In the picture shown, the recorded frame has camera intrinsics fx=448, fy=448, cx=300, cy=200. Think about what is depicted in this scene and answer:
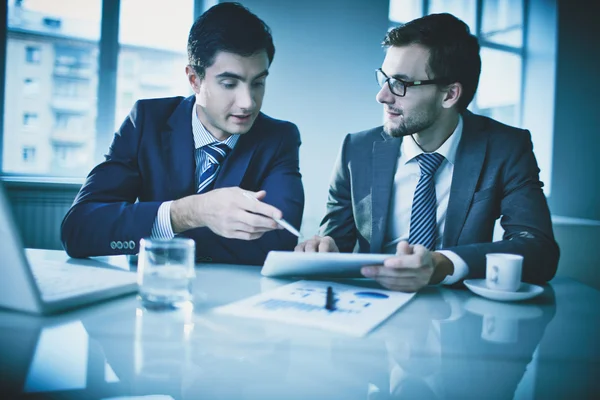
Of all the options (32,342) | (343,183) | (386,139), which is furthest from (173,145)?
(32,342)

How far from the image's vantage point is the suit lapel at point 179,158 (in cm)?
162

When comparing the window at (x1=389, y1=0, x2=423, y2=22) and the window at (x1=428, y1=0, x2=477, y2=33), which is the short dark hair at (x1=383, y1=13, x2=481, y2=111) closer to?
the window at (x1=389, y1=0, x2=423, y2=22)

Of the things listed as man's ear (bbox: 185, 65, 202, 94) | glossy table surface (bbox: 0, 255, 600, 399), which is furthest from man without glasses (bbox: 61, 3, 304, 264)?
glossy table surface (bbox: 0, 255, 600, 399)

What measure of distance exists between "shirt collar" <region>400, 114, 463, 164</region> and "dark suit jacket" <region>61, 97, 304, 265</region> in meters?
0.46

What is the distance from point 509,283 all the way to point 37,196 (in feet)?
10.4

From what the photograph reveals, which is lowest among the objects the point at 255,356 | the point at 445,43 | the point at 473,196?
the point at 255,356

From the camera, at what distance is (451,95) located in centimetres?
196

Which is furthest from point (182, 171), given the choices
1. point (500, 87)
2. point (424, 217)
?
point (500, 87)

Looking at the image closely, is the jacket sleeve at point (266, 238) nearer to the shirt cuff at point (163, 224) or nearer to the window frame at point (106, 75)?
the shirt cuff at point (163, 224)

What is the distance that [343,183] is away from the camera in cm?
191

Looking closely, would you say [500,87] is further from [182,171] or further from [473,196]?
[182,171]

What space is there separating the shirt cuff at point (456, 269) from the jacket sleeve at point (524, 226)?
2 centimetres

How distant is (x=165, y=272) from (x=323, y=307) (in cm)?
31

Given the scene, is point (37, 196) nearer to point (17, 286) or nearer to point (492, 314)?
point (17, 286)
